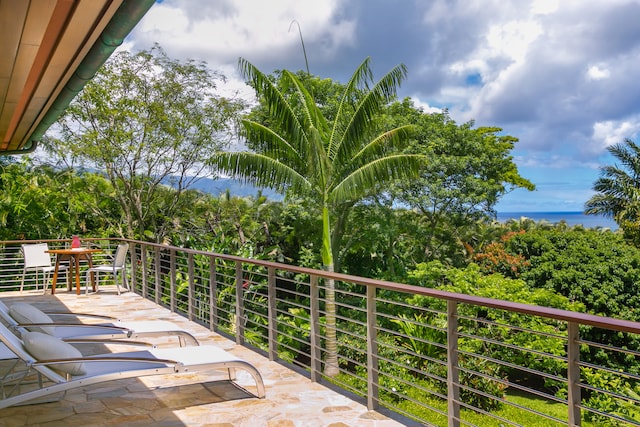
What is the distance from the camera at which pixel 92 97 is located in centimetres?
1602

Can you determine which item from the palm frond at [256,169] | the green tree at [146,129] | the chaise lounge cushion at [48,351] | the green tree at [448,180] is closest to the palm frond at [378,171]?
the palm frond at [256,169]

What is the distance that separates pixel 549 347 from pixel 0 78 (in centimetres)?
1460

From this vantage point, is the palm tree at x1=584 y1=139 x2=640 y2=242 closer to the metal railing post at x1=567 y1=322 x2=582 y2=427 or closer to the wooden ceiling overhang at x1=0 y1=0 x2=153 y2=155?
A: the wooden ceiling overhang at x1=0 y1=0 x2=153 y2=155

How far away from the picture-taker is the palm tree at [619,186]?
93.8ft

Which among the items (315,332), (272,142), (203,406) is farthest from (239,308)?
(272,142)

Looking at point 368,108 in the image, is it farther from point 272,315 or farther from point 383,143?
point 272,315

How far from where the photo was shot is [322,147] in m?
14.7

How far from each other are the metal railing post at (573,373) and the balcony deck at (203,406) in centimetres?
151

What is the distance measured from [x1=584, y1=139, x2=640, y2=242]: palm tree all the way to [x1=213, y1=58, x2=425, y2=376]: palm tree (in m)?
18.4

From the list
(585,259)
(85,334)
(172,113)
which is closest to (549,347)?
(585,259)

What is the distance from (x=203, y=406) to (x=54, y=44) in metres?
2.93

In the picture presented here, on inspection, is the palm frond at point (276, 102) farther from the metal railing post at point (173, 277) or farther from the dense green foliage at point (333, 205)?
the metal railing post at point (173, 277)

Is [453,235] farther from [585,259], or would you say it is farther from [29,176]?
[29,176]

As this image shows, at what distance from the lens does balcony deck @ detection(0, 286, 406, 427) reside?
420 centimetres
